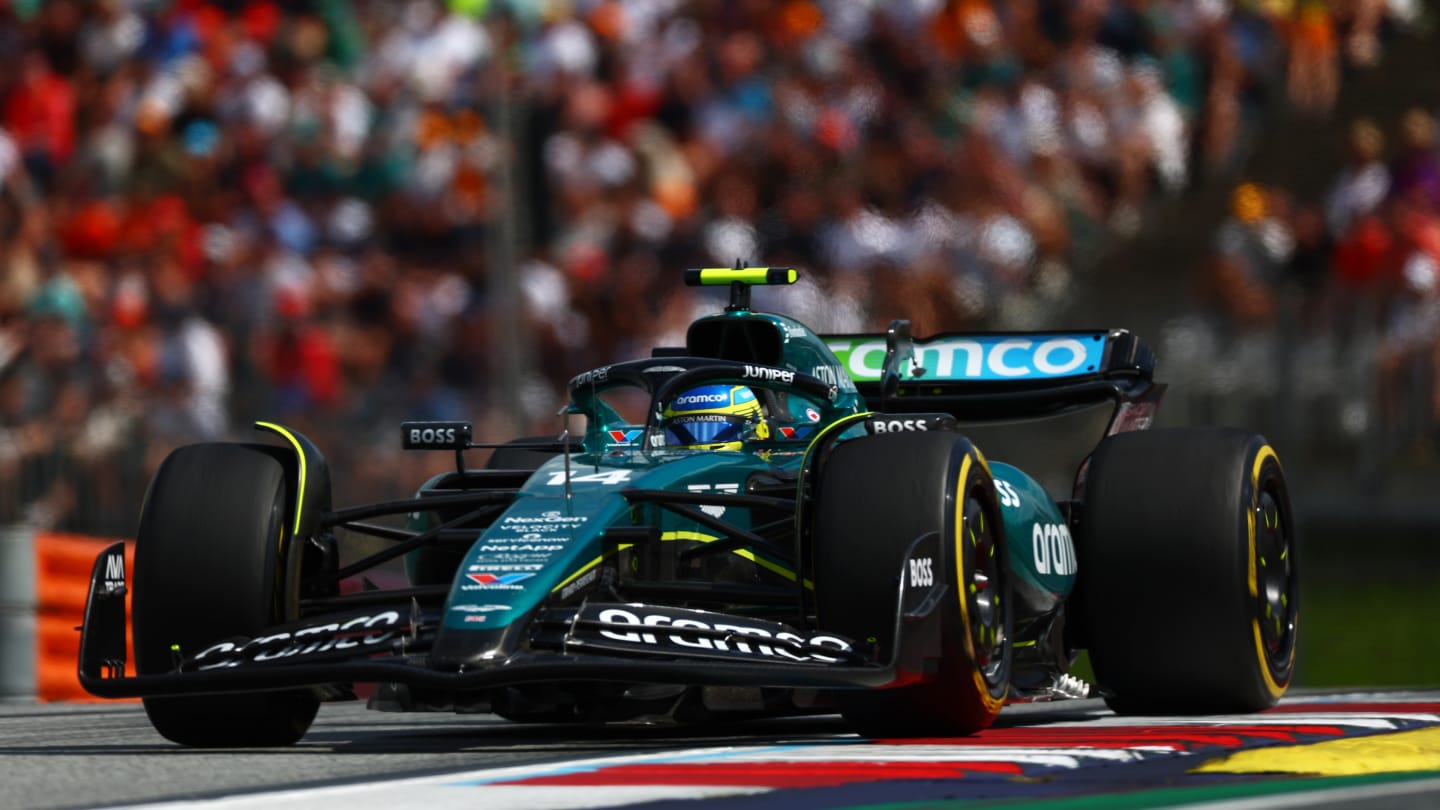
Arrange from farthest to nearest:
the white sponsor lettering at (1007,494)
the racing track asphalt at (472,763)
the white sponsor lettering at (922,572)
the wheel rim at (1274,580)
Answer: the wheel rim at (1274,580)
the white sponsor lettering at (1007,494)
the white sponsor lettering at (922,572)
the racing track asphalt at (472,763)

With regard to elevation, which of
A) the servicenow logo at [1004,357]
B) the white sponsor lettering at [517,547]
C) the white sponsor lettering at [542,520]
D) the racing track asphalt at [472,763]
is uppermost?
the servicenow logo at [1004,357]

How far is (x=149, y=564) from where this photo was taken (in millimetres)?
7961

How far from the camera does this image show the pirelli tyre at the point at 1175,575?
8.65 meters

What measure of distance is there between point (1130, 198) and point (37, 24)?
9.02 meters

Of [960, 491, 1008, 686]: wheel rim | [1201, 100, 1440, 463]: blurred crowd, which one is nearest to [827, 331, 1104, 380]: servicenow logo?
[960, 491, 1008, 686]: wheel rim

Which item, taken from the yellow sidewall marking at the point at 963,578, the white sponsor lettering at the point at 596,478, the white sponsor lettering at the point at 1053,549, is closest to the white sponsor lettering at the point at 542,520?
the white sponsor lettering at the point at 596,478

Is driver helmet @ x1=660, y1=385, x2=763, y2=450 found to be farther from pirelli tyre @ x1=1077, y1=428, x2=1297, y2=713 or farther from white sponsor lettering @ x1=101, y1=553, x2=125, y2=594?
white sponsor lettering @ x1=101, y1=553, x2=125, y2=594

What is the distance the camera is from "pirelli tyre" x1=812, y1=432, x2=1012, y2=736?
7.30 metres

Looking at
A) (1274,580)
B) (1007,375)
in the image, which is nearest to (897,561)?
(1274,580)

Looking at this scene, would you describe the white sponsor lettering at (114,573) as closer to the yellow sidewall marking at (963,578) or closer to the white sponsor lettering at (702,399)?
the white sponsor lettering at (702,399)

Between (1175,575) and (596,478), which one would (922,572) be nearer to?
(596,478)

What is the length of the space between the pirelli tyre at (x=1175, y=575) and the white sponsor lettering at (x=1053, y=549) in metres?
0.06

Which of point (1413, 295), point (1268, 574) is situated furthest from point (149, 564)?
point (1413, 295)

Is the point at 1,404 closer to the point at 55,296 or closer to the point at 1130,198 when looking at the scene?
the point at 55,296
